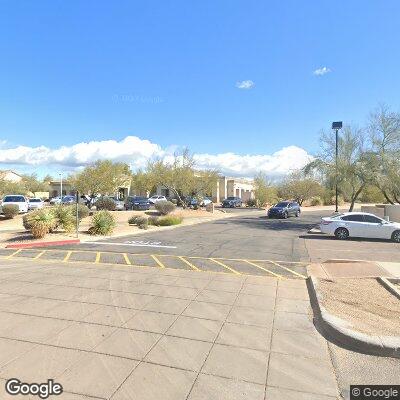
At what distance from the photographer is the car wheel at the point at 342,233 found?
19.9m

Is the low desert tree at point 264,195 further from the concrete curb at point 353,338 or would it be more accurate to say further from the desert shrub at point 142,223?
the concrete curb at point 353,338

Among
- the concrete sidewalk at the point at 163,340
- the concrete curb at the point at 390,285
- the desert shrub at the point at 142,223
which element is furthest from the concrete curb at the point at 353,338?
the desert shrub at the point at 142,223

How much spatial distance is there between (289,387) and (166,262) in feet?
26.3

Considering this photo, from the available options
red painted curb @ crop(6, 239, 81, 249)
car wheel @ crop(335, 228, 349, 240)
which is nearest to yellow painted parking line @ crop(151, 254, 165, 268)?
red painted curb @ crop(6, 239, 81, 249)

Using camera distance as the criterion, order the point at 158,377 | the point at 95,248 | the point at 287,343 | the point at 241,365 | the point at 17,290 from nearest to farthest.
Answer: the point at 158,377 → the point at 241,365 → the point at 287,343 → the point at 17,290 → the point at 95,248

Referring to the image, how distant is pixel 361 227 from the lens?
1969 cm

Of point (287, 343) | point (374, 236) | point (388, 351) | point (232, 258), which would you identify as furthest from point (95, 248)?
point (374, 236)

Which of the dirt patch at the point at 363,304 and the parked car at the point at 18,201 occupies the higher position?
the parked car at the point at 18,201

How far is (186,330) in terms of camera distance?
5.64 metres

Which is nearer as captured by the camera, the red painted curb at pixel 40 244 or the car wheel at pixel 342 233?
the red painted curb at pixel 40 244

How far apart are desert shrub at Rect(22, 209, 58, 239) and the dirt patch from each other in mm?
12445

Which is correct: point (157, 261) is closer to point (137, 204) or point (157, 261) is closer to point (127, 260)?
point (127, 260)

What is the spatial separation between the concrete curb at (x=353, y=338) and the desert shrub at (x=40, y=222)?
1360 cm

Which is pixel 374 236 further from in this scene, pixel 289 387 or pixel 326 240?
pixel 289 387
